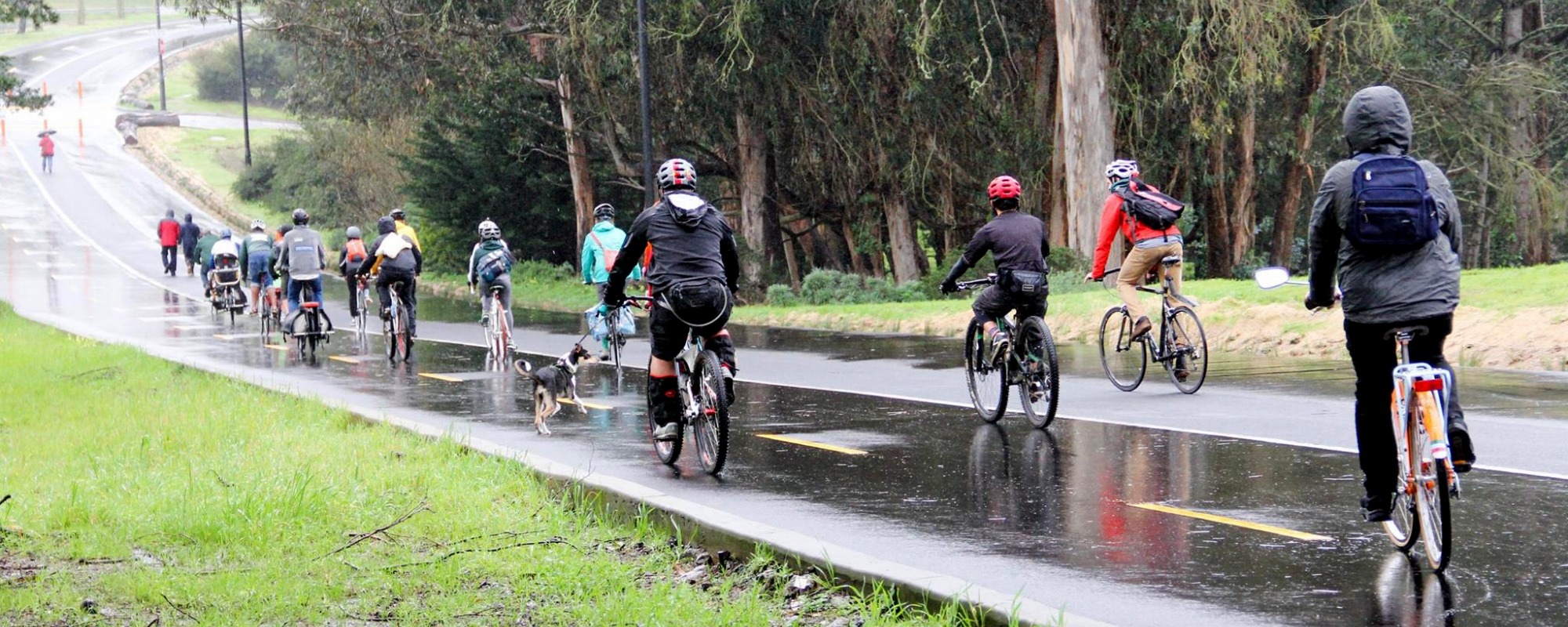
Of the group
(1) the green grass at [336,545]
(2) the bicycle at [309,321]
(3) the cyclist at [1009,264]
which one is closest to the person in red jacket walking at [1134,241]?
(3) the cyclist at [1009,264]

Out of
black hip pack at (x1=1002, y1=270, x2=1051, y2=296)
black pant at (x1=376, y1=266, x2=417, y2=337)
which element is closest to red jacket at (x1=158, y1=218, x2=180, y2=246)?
black pant at (x1=376, y1=266, x2=417, y2=337)

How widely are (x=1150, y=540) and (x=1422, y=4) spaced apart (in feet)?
100

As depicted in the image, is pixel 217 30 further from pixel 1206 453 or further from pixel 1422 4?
pixel 1206 453

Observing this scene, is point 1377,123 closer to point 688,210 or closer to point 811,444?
point 688,210

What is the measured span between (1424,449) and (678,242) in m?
4.56

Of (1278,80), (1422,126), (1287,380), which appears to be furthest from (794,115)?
(1287,380)

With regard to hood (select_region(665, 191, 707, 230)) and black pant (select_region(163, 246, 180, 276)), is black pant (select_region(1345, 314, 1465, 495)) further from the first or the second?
black pant (select_region(163, 246, 180, 276))

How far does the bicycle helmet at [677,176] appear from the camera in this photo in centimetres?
996

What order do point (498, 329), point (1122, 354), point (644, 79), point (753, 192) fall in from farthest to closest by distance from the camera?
point (753, 192) → point (644, 79) → point (498, 329) → point (1122, 354)

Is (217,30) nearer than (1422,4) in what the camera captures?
No

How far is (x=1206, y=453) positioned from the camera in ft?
34.2

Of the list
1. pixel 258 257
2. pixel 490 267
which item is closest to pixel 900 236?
pixel 258 257

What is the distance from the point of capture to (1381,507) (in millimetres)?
7121

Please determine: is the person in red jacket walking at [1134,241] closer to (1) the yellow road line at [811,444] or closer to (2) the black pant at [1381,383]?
(1) the yellow road line at [811,444]
